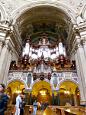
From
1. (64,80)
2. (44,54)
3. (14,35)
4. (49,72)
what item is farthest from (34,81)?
(14,35)

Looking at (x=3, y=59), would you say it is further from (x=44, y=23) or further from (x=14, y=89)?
(x=44, y=23)

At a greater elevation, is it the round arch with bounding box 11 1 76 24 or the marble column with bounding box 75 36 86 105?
the round arch with bounding box 11 1 76 24

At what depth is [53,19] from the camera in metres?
17.7

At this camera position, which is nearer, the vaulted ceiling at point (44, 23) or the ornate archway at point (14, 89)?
the ornate archway at point (14, 89)

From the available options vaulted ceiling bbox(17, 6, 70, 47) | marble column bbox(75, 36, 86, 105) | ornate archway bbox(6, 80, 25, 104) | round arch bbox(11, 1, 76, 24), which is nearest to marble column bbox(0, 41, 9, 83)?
ornate archway bbox(6, 80, 25, 104)

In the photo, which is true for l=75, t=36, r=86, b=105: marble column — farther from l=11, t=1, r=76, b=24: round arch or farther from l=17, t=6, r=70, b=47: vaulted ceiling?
l=17, t=6, r=70, b=47: vaulted ceiling

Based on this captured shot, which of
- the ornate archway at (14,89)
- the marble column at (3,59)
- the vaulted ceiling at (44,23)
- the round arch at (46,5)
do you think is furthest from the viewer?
the vaulted ceiling at (44,23)

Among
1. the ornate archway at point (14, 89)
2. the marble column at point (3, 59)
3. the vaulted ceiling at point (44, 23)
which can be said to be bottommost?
the ornate archway at point (14, 89)

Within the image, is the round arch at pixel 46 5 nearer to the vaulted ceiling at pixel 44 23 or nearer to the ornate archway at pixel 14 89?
the vaulted ceiling at pixel 44 23

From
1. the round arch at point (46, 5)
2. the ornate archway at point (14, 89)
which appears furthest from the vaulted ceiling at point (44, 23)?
the ornate archway at point (14, 89)

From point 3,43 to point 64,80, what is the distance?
270 inches

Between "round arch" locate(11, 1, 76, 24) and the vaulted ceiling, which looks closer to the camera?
"round arch" locate(11, 1, 76, 24)

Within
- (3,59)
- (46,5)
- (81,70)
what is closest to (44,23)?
(46,5)

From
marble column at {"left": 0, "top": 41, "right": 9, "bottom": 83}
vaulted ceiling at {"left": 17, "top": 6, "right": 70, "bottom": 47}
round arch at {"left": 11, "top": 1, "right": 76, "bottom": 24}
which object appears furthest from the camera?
vaulted ceiling at {"left": 17, "top": 6, "right": 70, "bottom": 47}
